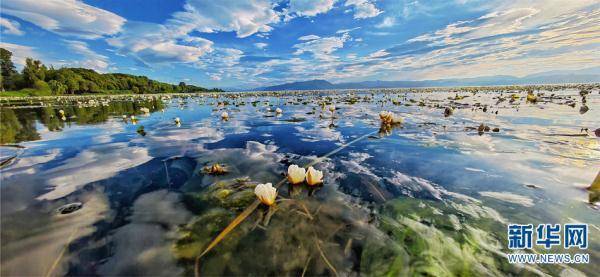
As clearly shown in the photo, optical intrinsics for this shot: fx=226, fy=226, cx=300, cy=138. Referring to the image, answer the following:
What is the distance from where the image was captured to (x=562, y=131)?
6289mm

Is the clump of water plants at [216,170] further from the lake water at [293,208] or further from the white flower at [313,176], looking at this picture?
the white flower at [313,176]

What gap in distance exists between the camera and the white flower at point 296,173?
3.13 m

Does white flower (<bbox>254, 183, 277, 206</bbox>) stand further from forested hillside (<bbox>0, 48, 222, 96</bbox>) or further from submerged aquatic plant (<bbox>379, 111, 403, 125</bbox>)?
forested hillside (<bbox>0, 48, 222, 96</bbox>)

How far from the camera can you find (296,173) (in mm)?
3141

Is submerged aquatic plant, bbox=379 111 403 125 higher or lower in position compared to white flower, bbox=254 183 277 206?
higher

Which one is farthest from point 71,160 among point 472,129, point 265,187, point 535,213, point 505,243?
point 472,129

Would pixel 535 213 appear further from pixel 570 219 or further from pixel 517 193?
pixel 517 193

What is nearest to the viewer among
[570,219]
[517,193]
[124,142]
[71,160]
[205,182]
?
[570,219]

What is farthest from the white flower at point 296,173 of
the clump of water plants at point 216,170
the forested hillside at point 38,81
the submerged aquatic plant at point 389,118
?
the forested hillside at point 38,81

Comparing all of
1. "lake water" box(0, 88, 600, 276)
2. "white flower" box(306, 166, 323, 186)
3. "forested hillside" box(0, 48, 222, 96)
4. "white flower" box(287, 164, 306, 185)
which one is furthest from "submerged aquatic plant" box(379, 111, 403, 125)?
"forested hillside" box(0, 48, 222, 96)

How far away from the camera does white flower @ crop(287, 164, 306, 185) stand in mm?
3132

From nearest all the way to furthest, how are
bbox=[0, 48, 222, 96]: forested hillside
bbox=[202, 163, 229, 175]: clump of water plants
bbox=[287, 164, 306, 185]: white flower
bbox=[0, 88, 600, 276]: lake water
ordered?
bbox=[0, 88, 600, 276]: lake water, bbox=[287, 164, 306, 185]: white flower, bbox=[202, 163, 229, 175]: clump of water plants, bbox=[0, 48, 222, 96]: forested hillside

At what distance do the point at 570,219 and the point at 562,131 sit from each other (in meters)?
5.93

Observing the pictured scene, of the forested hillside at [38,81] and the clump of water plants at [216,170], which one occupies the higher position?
the forested hillside at [38,81]
